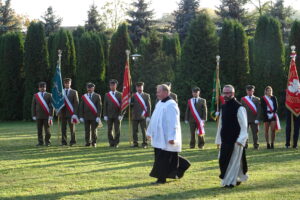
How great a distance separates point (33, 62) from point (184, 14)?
22.4 meters

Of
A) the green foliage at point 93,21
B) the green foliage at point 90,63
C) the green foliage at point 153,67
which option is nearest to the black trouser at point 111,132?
the green foliage at point 153,67

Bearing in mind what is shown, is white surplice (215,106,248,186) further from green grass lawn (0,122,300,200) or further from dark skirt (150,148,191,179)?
dark skirt (150,148,191,179)

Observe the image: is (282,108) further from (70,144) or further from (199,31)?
(70,144)

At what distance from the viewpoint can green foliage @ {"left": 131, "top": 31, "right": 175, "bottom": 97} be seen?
32.9 metres

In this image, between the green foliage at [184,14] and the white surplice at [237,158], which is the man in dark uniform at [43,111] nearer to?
the white surplice at [237,158]

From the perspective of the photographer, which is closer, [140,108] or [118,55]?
[140,108]

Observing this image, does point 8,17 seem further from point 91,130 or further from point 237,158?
point 237,158

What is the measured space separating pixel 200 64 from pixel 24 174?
2152 centimetres

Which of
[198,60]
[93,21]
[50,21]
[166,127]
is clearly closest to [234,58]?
[198,60]

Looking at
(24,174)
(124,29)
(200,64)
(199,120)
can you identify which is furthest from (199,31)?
(24,174)

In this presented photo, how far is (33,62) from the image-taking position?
33.6m

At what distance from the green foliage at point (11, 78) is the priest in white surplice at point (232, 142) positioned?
26.7 metres

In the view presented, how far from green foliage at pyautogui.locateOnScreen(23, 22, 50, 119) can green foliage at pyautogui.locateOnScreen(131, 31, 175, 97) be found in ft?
19.4

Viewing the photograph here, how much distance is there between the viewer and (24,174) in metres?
11.0
